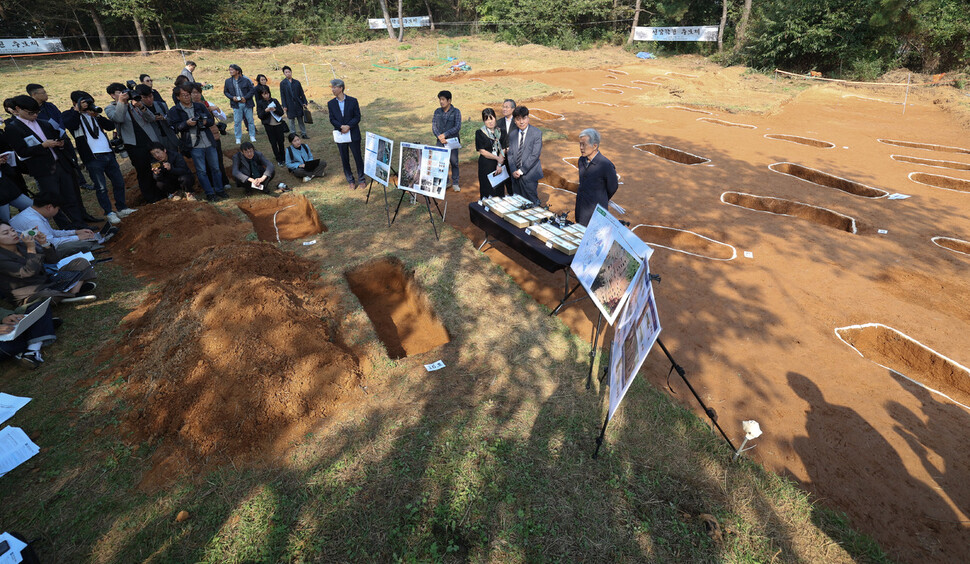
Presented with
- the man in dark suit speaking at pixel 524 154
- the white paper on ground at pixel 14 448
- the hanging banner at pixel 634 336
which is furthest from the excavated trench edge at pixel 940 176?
the white paper on ground at pixel 14 448

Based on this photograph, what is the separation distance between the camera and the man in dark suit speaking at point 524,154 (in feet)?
22.1

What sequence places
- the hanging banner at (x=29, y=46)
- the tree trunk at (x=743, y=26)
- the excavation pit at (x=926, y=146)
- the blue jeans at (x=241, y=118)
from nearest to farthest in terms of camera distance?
the blue jeans at (x=241, y=118)
the excavation pit at (x=926, y=146)
the hanging banner at (x=29, y=46)
the tree trunk at (x=743, y=26)

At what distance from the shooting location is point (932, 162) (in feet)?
39.5

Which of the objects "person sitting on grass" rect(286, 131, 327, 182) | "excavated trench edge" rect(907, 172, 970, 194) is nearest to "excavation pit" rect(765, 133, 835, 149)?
"excavated trench edge" rect(907, 172, 970, 194)

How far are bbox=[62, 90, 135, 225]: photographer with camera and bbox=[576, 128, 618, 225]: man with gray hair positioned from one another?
829 cm

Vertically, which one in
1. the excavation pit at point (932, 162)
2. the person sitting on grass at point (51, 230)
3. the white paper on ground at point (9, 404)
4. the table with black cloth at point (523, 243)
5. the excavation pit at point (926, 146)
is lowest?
the white paper on ground at point (9, 404)

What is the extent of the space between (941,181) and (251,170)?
56.5ft

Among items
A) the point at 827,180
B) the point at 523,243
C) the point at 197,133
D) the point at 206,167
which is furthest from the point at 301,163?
the point at 827,180

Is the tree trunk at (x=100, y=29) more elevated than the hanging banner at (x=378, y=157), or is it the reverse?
the tree trunk at (x=100, y=29)

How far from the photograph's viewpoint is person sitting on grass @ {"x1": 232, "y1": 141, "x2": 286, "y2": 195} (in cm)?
902

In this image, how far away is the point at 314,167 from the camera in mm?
10406

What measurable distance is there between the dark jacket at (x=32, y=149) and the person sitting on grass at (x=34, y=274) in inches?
72.4

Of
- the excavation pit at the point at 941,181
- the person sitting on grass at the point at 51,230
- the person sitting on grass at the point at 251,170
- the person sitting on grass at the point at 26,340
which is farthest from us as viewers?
the excavation pit at the point at 941,181

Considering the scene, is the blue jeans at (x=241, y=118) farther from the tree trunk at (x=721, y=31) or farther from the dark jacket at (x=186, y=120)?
the tree trunk at (x=721, y=31)
